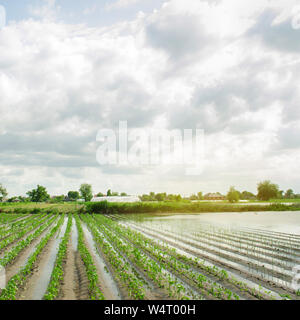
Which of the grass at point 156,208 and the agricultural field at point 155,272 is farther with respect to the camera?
the grass at point 156,208

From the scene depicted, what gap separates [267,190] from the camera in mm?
83250

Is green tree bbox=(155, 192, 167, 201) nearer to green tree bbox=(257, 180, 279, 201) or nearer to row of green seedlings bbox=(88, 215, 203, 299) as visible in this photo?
green tree bbox=(257, 180, 279, 201)

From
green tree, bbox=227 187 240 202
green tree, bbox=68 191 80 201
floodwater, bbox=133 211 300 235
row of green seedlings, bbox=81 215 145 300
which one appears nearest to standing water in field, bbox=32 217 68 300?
row of green seedlings, bbox=81 215 145 300

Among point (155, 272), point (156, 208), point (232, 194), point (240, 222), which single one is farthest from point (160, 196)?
point (155, 272)

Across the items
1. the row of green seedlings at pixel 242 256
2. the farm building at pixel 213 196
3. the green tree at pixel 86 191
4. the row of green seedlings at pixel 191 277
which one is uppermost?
the green tree at pixel 86 191

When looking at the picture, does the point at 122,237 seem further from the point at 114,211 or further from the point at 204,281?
the point at 114,211

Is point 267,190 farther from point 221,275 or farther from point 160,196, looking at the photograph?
point 221,275

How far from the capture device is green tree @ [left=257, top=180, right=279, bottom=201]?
8282cm

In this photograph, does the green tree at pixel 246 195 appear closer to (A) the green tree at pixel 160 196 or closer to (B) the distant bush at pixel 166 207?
(A) the green tree at pixel 160 196

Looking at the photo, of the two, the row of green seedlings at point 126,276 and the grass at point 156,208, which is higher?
the row of green seedlings at point 126,276

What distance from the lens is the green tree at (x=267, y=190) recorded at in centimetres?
8282

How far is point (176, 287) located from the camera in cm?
827

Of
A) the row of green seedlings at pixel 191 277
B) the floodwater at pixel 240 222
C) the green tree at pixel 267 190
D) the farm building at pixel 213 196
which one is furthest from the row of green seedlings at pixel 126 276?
A: the farm building at pixel 213 196
